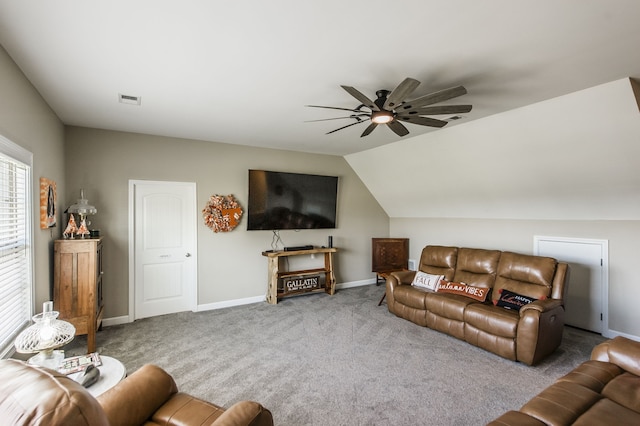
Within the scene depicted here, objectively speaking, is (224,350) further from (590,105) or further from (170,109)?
(590,105)

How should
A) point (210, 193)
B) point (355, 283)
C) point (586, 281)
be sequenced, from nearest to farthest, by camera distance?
point (586, 281)
point (210, 193)
point (355, 283)

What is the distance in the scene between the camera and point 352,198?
632 cm

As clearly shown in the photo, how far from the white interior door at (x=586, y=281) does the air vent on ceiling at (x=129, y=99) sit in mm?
5308

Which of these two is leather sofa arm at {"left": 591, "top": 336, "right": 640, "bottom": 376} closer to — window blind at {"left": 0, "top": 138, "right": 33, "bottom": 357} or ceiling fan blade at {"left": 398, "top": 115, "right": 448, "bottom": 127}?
ceiling fan blade at {"left": 398, "top": 115, "right": 448, "bottom": 127}

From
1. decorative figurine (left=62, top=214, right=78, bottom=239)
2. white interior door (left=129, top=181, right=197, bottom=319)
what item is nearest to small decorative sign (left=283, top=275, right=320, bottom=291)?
white interior door (left=129, top=181, right=197, bottom=319)

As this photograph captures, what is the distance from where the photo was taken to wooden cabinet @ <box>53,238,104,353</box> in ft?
10.7

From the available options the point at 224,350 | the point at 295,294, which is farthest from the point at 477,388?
the point at 295,294

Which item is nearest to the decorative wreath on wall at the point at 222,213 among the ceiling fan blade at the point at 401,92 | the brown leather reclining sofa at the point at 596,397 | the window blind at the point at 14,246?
the window blind at the point at 14,246

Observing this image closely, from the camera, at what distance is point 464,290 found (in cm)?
406

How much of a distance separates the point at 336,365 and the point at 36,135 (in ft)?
11.6

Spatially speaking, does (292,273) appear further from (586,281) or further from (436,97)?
(586,281)

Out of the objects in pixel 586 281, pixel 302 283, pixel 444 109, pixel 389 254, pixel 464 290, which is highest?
pixel 444 109

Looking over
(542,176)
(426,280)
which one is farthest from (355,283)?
(542,176)

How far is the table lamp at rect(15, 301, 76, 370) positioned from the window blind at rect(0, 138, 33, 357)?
2.18 feet
